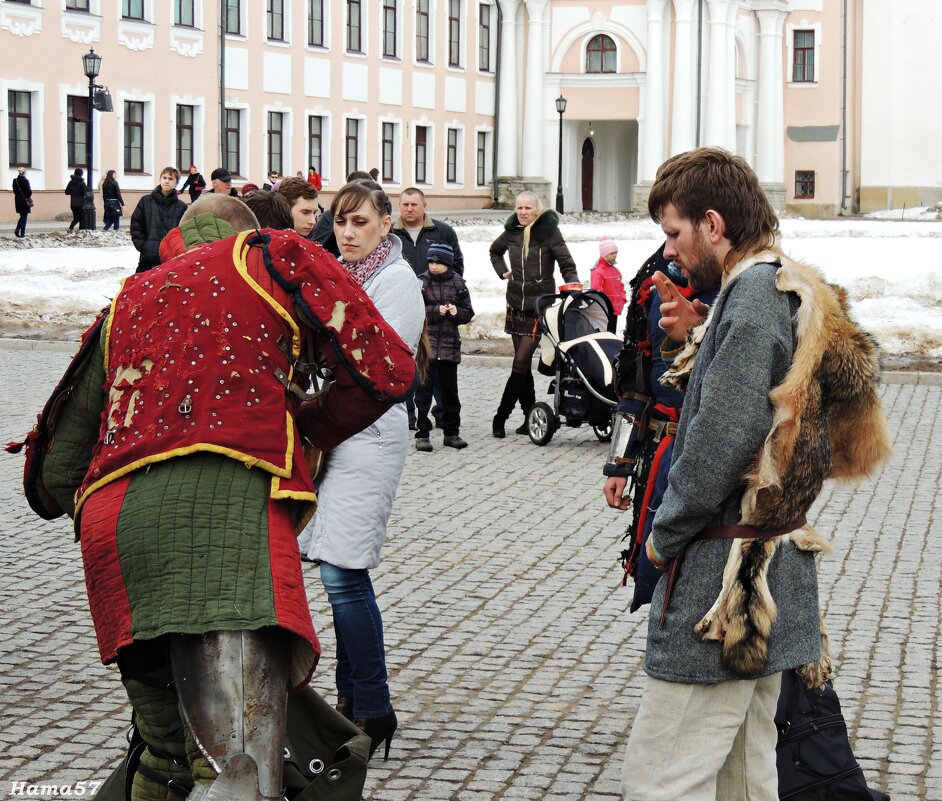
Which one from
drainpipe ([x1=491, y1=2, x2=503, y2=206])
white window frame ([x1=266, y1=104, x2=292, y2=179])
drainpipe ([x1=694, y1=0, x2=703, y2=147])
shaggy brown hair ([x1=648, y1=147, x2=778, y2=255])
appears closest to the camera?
shaggy brown hair ([x1=648, y1=147, x2=778, y2=255])

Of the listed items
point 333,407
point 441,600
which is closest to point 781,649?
point 333,407

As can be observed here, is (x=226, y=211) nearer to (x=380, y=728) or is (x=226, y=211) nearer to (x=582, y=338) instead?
(x=380, y=728)

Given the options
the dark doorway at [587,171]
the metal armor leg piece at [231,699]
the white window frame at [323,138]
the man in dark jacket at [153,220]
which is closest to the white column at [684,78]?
the dark doorway at [587,171]

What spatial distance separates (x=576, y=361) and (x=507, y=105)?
46.0 meters

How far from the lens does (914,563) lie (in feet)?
25.8

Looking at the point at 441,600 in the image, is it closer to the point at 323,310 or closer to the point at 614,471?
the point at 614,471

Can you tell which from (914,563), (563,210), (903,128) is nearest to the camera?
(914,563)

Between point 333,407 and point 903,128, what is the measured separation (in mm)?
62216

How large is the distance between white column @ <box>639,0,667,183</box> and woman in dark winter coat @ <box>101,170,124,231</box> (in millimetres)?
22467

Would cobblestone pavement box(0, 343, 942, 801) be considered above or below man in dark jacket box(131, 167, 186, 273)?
below

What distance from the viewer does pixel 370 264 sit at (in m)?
5.15

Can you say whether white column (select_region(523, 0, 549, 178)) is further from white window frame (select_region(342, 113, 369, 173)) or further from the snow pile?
the snow pile

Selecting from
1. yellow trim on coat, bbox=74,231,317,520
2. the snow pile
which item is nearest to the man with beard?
yellow trim on coat, bbox=74,231,317,520

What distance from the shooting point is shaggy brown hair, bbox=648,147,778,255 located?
11.2 ft
